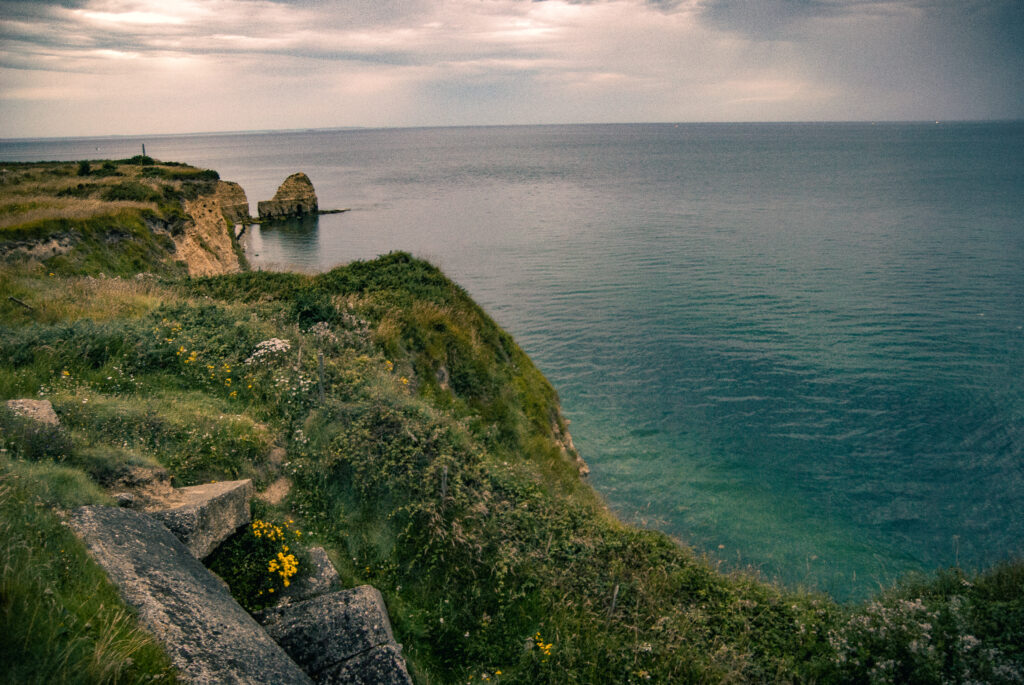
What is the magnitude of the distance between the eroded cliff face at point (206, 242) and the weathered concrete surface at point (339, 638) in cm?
3230

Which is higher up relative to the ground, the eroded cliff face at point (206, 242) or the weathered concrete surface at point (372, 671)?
the eroded cliff face at point (206, 242)

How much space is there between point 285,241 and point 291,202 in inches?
741

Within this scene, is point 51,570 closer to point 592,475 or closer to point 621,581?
point 621,581

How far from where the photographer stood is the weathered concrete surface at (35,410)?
28.6ft

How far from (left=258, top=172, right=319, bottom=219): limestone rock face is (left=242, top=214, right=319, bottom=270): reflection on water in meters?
1.73

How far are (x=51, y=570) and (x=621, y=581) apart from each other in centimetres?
852

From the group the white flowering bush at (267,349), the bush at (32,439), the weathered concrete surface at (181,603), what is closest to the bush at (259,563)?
the weathered concrete surface at (181,603)

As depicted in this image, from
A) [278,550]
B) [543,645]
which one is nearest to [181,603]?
[278,550]

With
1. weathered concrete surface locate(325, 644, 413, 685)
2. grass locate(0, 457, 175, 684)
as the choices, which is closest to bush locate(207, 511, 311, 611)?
weathered concrete surface locate(325, 644, 413, 685)

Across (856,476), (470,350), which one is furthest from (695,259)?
(470,350)

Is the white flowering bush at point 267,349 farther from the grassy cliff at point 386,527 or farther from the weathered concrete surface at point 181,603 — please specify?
the weathered concrete surface at point 181,603

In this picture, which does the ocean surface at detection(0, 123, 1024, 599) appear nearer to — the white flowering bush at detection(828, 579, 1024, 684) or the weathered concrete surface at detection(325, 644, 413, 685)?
the white flowering bush at detection(828, 579, 1024, 684)

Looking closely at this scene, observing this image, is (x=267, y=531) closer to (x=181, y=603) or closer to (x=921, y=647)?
(x=181, y=603)

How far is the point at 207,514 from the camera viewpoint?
804cm
